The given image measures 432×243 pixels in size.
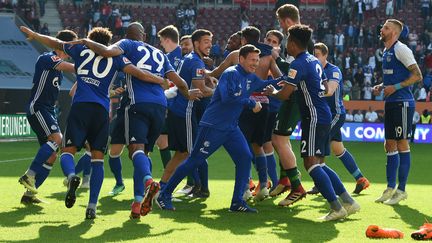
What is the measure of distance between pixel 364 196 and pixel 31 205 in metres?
4.57

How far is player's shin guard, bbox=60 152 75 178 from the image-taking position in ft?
29.1

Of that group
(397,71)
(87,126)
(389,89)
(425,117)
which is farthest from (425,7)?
(87,126)

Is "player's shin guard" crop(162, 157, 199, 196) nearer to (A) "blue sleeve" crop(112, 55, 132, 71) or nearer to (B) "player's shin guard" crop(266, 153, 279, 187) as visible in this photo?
(A) "blue sleeve" crop(112, 55, 132, 71)

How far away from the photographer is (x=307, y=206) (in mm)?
10469

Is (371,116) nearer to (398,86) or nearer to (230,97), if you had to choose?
(398,86)

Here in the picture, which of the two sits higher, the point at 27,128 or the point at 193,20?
the point at 193,20

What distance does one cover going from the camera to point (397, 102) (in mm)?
10953

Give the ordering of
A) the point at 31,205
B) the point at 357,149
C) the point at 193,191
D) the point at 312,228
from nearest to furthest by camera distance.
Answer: the point at 312,228 → the point at 31,205 → the point at 193,191 → the point at 357,149

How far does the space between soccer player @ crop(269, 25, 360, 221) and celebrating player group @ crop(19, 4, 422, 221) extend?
1cm

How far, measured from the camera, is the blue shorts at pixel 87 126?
8.90 meters

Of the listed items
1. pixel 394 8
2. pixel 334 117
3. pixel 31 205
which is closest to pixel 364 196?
pixel 334 117

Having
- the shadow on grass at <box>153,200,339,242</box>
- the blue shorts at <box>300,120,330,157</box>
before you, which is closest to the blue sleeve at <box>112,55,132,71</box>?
the shadow on grass at <box>153,200,339,242</box>

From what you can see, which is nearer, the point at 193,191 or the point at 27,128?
the point at 193,191

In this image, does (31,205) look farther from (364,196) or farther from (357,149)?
(357,149)
